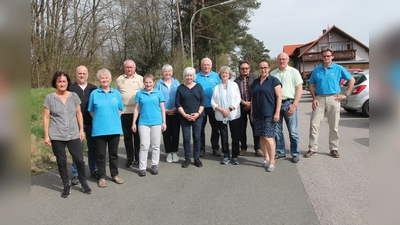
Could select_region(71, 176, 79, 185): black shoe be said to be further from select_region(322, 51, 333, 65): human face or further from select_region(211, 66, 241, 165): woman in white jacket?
select_region(322, 51, 333, 65): human face

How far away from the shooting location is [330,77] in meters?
5.45

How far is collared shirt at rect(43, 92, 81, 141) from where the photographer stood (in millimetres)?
3906

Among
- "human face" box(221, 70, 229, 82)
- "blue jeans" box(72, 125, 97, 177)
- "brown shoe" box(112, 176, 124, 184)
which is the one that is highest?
"human face" box(221, 70, 229, 82)

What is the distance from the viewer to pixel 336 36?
50.7 metres

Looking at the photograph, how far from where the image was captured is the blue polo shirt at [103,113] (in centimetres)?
442

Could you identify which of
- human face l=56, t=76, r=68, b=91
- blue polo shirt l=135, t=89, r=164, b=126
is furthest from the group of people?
human face l=56, t=76, r=68, b=91

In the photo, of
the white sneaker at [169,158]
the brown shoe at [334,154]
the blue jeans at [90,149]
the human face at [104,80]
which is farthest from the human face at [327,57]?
the blue jeans at [90,149]

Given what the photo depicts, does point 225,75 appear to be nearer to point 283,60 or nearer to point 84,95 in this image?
point 283,60

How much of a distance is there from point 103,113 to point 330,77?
4190mm

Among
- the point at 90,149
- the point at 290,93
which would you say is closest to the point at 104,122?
the point at 90,149

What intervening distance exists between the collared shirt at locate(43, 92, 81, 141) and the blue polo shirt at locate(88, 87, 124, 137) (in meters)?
0.41

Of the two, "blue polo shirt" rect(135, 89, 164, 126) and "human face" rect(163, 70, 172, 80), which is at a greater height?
"human face" rect(163, 70, 172, 80)

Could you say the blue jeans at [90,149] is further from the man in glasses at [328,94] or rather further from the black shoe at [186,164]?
the man in glasses at [328,94]

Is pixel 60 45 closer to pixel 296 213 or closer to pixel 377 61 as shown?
pixel 296 213
